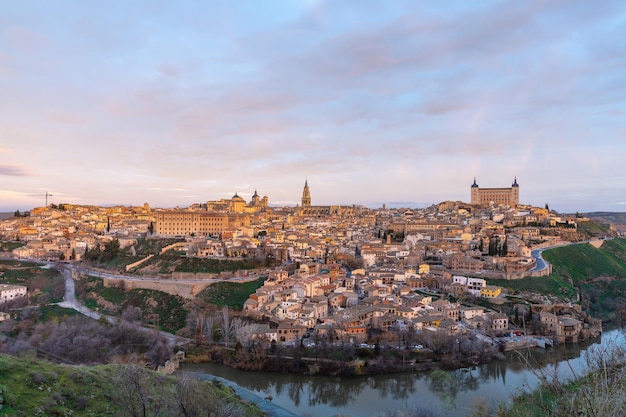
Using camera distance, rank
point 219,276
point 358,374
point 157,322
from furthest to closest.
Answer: point 219,276
point 157,322
point 358,374

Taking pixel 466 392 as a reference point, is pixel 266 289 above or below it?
above

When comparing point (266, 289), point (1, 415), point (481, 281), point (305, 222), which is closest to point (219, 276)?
point (266, 289)

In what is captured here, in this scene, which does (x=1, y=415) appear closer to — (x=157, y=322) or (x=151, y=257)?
(x=157, y=322)

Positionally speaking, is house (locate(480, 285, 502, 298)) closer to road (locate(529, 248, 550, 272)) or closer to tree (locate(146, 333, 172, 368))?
road (locate(529, 248, 550, 272))

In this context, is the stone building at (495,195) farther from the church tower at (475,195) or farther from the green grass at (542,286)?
the green grass at (542,286)

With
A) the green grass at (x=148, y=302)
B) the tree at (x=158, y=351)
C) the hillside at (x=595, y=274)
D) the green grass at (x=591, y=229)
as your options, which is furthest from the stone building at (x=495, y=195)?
the tree at (x=158, y=351)

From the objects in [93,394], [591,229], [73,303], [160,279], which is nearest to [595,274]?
[591,229]
